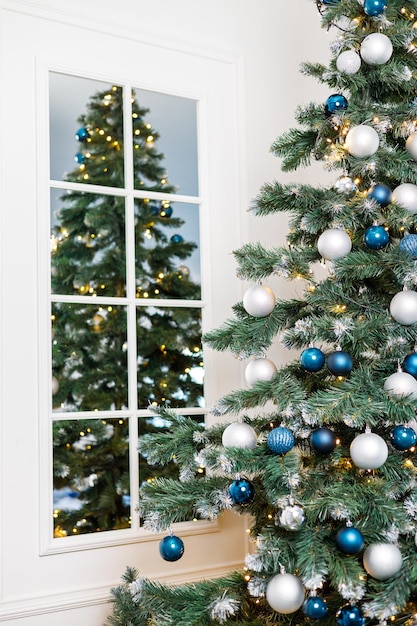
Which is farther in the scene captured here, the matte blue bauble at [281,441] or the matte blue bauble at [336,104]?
the matte blue bauble at [336,104]

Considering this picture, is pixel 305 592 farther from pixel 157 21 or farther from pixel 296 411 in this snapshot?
pixel 157 21

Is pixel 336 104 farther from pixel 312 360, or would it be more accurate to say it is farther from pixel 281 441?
pixel 281 441

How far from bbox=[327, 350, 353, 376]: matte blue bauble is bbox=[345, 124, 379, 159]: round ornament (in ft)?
1.48

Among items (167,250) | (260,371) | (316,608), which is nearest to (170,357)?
(167,250)

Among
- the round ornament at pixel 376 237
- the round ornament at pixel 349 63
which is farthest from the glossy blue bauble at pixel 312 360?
the round ornament at pixel 349 63

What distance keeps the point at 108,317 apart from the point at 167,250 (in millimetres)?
296

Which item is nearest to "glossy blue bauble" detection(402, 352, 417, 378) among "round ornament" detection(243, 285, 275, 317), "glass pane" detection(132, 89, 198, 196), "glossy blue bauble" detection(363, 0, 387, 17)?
"round ornament" detection(243, 285, 275, 317)

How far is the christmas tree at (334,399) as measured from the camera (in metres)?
1.40

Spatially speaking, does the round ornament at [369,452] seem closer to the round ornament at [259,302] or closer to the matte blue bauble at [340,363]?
the matte blue bauble at [340,363]

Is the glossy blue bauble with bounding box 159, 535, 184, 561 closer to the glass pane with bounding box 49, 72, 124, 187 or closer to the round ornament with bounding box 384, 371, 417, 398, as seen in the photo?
the round ornament with bounding box 384, 371, 417, 398

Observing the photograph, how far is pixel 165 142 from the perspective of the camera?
93.4 inches

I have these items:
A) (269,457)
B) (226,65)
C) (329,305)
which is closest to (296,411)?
(269,457)

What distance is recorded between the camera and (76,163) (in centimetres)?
221

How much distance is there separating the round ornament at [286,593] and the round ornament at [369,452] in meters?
0.26
